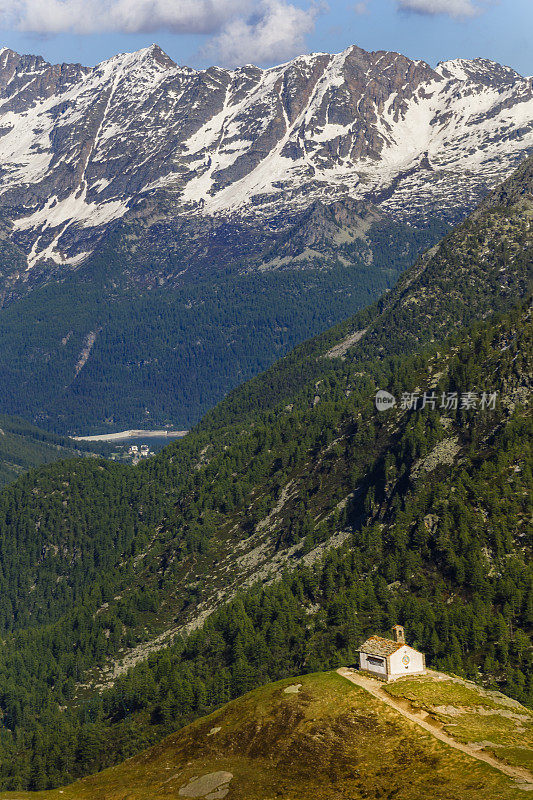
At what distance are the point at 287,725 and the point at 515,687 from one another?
48.7 metres

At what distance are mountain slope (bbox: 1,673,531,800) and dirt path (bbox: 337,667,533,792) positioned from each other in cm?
96

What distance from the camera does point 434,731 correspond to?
13500 cm

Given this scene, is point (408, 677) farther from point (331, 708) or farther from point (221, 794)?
point (221, 794)

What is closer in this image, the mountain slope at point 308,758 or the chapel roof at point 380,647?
the mountain slope at point 308,758

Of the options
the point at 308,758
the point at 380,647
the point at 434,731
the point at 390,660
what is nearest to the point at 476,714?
the point at 434,731

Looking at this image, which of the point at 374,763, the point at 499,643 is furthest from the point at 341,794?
the point at 499,643

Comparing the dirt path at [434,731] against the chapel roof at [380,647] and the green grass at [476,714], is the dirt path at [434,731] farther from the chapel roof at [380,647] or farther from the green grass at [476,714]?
the chapel roof at [380,647]

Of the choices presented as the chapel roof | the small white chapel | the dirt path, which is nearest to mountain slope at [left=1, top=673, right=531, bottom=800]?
the dirt path

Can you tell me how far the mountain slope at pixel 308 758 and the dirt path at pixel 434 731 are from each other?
0.96 meters

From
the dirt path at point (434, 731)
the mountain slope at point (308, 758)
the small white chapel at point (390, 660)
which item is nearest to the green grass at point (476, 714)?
the mountain slope at point (308, 758)

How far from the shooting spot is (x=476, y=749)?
13038 cm

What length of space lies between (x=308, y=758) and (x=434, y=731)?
15.3 m

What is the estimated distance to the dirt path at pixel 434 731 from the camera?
4830 inches

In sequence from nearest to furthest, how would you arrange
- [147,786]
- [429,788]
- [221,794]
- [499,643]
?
[429,788], [221,794], [147,786], [499,643]
